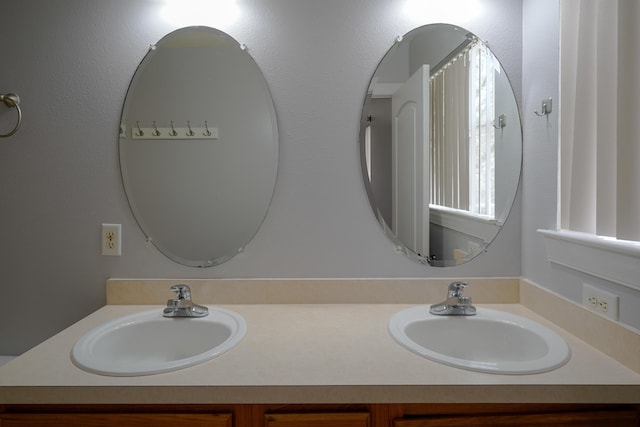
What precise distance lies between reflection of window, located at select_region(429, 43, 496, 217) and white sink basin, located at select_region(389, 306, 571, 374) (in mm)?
393

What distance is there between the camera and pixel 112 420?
914 millimetres

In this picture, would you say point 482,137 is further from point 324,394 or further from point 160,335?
point 160,335

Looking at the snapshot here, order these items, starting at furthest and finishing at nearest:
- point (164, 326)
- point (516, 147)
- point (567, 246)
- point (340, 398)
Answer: point (516, 147) → point (164, 326) → point (567, 246) → point (340, 398)

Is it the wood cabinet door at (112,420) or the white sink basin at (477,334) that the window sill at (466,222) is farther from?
the wood cabinet door at (112,420)

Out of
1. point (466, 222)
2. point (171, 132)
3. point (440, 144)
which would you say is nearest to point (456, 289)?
point (466, 222)

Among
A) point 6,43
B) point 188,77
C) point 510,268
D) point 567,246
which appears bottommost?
point 510,268

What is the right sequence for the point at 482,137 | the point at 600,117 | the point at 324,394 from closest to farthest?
the point at 324,394, the point at 600,117, the point at 482,137

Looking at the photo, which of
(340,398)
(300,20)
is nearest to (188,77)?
(300,20)

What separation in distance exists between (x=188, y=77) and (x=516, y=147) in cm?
122

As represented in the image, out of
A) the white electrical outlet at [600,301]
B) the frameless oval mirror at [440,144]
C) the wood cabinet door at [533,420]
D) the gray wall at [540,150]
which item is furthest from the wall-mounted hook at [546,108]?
the wood cabinet door at [533,420]

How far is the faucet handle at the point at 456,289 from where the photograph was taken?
129 cm

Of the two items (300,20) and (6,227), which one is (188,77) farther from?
(6,227)

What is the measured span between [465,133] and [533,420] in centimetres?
93

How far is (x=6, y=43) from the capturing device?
1.47m
